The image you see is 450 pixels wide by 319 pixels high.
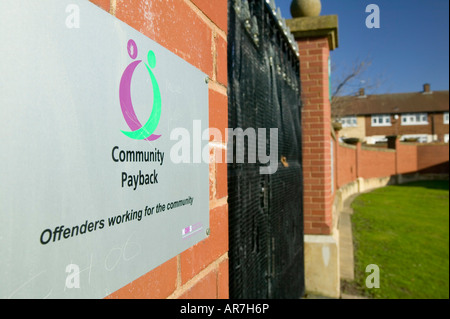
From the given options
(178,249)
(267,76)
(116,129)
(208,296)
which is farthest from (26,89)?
(267,76)

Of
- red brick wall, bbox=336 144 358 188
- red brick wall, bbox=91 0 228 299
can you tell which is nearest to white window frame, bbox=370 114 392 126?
red brick wall, bbox=336 144 358 188

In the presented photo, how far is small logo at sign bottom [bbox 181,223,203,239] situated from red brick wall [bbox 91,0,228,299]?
2.2 inches

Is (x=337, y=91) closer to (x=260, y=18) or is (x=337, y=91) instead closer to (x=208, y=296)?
(x=260, y=18)

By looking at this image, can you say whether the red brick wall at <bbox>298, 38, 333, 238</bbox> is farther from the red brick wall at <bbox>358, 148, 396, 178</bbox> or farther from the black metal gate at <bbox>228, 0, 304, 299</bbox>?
the red brick wall at <bbox>358, 148, 396, 178</bbox>

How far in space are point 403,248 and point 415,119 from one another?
134 ft

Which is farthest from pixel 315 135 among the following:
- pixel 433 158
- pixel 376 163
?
pixel 433 158

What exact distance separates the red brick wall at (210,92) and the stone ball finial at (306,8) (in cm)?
359

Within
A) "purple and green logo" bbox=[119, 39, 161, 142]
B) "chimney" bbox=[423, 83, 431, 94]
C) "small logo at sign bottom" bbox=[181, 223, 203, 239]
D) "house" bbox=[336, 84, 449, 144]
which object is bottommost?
"small logo at sign bottom" bbox=[181, 223, 203, 239]

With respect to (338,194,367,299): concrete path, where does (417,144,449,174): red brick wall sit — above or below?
above

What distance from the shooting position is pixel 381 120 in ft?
144

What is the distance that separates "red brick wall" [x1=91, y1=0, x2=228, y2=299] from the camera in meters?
0.90

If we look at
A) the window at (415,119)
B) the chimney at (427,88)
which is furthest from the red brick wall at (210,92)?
the chimney at (427,88)

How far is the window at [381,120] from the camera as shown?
4358 cm

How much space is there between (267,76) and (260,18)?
42cm
